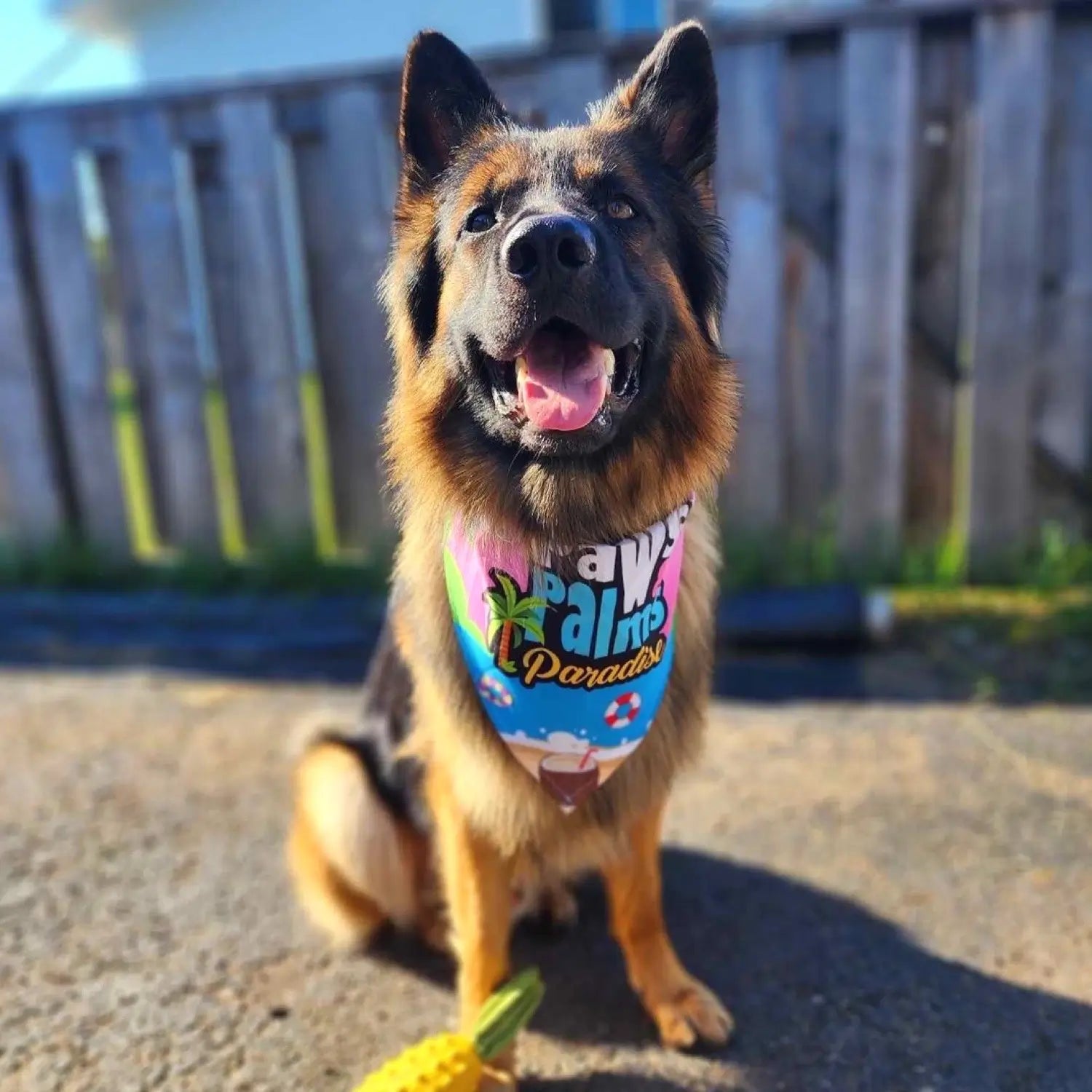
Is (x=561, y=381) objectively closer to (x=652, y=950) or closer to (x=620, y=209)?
(x=620, y=209)

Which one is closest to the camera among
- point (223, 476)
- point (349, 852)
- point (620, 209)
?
point (620, 209)

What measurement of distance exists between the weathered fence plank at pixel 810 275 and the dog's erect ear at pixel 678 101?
2428mm

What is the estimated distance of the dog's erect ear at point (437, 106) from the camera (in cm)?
213

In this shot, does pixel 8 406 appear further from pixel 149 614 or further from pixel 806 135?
pixel 806 135

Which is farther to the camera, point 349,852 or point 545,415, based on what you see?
point 349,852

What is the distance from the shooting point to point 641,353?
6.62 feet

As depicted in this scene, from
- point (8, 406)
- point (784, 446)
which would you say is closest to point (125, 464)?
point (8, 406)

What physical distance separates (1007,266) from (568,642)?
3.38 metres

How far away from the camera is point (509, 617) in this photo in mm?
2080

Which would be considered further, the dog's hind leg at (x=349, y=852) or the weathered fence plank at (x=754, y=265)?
the weathered fence plank at (x=754, y=265)

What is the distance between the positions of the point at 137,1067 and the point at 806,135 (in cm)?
443

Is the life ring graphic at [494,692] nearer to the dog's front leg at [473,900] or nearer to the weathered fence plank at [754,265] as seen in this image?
the dog's front leg at [473,900]

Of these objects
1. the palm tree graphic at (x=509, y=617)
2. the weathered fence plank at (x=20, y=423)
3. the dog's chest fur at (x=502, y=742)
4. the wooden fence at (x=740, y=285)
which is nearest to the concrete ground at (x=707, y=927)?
the dog's chest fur at (x=502, y=742)

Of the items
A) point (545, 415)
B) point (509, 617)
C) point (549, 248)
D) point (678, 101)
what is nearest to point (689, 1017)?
point (509, 617)
